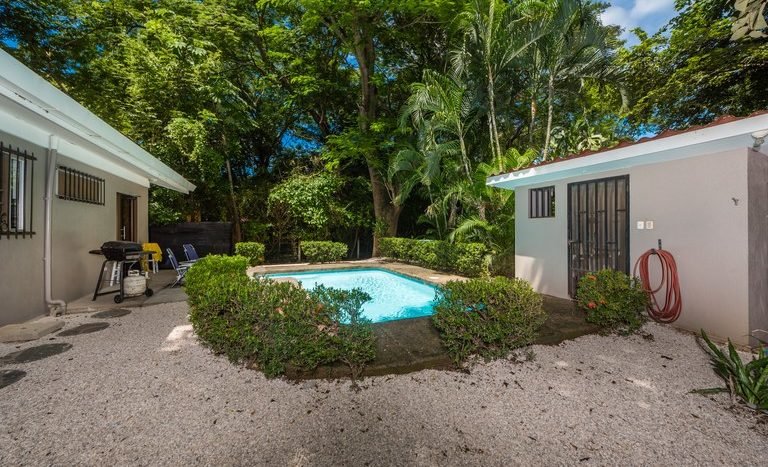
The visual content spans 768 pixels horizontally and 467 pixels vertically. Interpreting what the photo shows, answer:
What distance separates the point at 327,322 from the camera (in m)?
3.26

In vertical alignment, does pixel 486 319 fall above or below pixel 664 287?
below

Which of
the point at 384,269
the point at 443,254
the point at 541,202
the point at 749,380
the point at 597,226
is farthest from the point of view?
the point at 384,269

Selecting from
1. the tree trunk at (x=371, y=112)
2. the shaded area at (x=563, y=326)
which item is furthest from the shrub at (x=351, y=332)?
the tree trunk at (x=371, y=112)

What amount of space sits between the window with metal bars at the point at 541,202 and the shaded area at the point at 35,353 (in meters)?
8.04

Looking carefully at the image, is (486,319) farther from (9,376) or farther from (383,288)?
(383,288)

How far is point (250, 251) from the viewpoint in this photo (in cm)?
1171

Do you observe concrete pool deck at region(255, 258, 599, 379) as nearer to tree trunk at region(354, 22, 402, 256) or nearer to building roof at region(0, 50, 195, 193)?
building roof at region(0, 50, 195, 193)

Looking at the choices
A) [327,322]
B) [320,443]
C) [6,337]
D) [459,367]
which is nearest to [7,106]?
[6,337]

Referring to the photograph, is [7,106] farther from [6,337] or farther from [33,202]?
[6,337]

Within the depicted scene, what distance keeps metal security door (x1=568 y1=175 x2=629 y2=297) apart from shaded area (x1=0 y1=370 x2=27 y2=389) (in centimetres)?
789

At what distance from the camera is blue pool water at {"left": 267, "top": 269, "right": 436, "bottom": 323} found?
7.18m

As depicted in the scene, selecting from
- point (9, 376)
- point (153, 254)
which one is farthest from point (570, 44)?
point (153, 254)

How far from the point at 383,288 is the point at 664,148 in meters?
7.19

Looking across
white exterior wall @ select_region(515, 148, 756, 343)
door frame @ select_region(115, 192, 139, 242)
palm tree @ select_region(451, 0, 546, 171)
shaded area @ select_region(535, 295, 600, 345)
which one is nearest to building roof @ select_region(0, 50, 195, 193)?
door frame @ select_region(115, 192, 139, 242)
